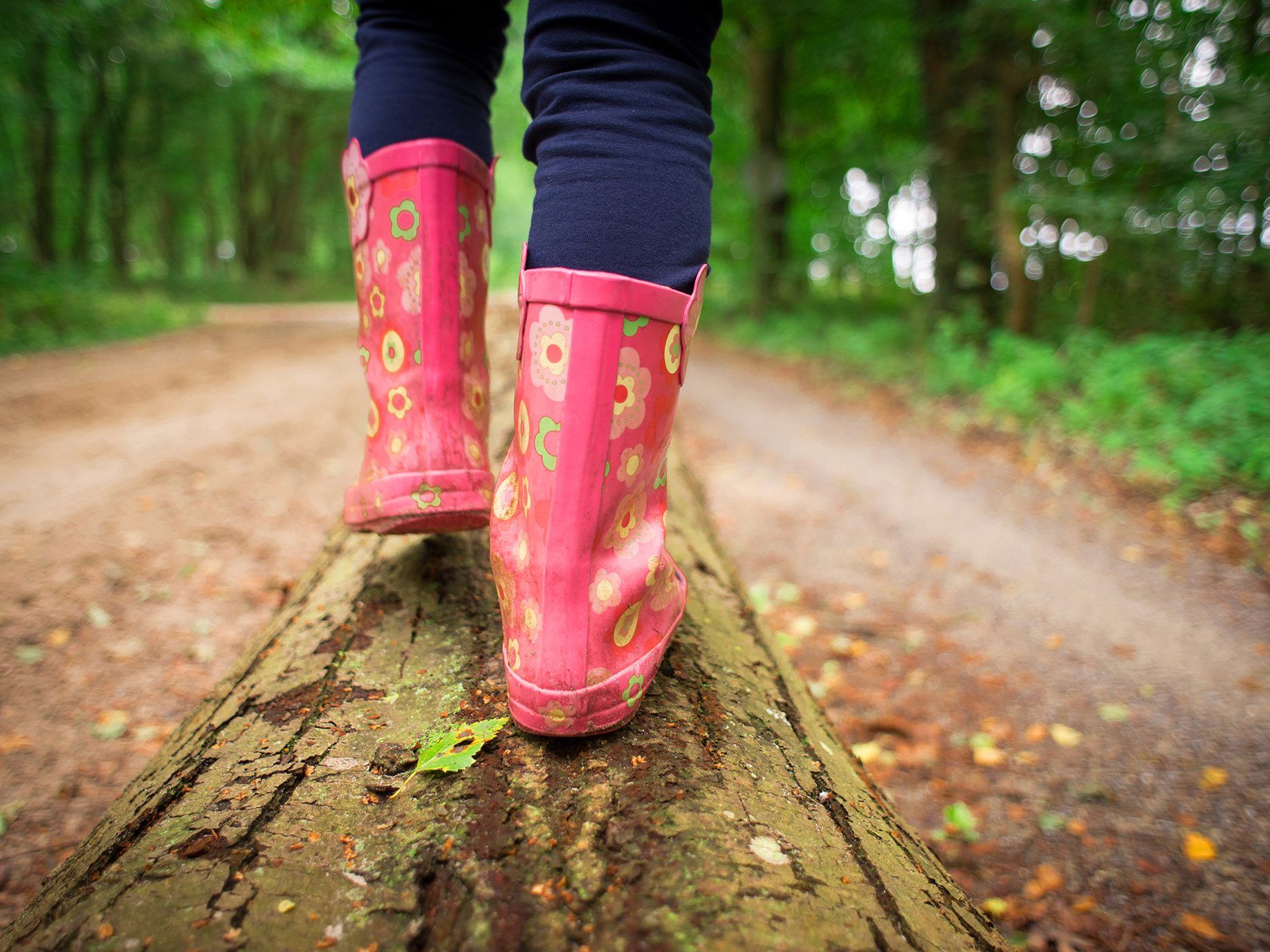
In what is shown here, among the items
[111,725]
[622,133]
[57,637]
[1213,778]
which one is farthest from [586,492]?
[57,637]

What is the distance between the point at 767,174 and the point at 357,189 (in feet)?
37.1

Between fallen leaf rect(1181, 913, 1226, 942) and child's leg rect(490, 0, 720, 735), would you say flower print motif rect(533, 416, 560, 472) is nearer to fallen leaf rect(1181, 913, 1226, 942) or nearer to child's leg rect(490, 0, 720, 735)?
child's leg rect(490, 0, 720, 735)

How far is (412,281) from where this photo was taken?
116 cm

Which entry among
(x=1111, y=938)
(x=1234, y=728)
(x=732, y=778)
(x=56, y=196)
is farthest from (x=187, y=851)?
(x=56, y=196)

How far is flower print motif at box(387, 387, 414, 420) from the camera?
1.19m

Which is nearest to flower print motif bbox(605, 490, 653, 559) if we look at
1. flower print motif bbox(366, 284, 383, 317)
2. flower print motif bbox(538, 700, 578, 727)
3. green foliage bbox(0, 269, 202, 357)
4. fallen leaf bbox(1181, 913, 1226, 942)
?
flower print motif bbox(538, 700, 578, 727)

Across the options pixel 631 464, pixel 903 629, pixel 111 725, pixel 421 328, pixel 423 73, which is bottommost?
pixel 111 725

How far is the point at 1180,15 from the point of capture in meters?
4.98

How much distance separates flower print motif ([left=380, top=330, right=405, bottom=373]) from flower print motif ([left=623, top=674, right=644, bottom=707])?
2.22 feet

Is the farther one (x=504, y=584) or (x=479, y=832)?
(x=504, y=584)

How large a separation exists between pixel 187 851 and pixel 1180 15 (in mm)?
7163

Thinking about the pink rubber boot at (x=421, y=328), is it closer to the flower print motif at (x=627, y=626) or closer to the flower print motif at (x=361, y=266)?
the flower print motif at (x=361, y=266)

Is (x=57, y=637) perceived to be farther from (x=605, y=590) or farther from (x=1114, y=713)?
(x=1114, y=713)

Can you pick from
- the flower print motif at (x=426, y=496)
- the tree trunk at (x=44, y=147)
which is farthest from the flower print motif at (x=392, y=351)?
the tree trunk at (x=44, y=147)
